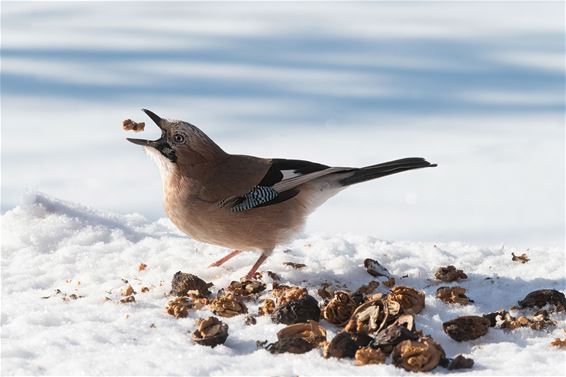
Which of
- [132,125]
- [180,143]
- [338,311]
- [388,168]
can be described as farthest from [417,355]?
[132,125]

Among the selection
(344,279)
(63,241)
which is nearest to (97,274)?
(63,241)

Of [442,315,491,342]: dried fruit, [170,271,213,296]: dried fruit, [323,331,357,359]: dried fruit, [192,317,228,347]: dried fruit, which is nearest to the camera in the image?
[323,331,357,359]: dried fruit

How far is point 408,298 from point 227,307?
3.87 feet

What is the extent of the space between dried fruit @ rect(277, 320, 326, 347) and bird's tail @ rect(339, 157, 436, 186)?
6.69 ft

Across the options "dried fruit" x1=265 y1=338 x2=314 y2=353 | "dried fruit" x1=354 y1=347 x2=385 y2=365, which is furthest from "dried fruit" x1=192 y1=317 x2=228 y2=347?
"dried fruit" x1=354 y1=347 x2=385 y2=365

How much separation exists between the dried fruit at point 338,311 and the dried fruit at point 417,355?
0.68m

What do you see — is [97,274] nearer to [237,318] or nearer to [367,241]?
[237,318]

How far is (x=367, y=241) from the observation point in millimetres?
7801

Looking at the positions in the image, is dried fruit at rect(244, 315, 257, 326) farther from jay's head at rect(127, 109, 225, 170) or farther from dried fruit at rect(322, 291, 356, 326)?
jay's head at rect(127, 109, 225, 170)

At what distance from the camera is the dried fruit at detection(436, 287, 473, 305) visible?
19.8ft

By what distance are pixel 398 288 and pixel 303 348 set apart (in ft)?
3.48

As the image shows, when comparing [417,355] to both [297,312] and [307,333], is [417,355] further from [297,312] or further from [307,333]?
[297,312]

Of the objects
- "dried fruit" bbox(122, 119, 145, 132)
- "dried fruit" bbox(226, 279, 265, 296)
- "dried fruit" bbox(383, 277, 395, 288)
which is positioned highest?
"dried fruit" bbox(122, 119, 145, 132)

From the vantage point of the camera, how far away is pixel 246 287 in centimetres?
613
